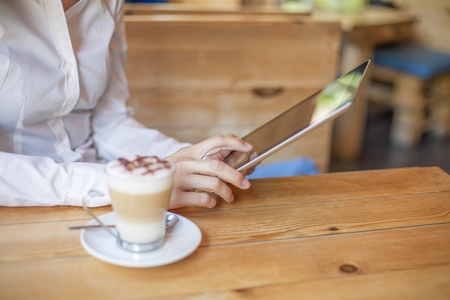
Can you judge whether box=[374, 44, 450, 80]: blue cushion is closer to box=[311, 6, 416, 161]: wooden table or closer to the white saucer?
box=[311, 6, 416, 161]: wooden table

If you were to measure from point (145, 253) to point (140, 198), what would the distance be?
9 cm

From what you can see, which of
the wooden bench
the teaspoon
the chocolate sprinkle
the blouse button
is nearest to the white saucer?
the teaspoon

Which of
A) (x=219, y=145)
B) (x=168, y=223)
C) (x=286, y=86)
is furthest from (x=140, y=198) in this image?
(x=286, y=86)

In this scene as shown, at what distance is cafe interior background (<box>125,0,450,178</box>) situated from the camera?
6.63 ft

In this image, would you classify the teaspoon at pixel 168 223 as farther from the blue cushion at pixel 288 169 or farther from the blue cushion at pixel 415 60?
the blue cushion at pixel 415 60

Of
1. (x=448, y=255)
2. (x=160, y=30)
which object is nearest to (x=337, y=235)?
(x=448, y=255)

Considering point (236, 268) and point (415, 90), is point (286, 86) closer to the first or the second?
point (415, 90)

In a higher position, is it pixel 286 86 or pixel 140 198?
pixel 140 198

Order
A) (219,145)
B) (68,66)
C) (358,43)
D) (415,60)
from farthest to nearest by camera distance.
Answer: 1. (415,60)
2. (358,43)
3. (68,66)
4. (219,145)

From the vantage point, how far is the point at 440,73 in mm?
2994

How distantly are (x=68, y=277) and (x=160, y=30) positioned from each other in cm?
147

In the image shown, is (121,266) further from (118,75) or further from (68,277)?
(118,75)

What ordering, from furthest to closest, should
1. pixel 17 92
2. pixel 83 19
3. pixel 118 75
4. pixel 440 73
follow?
pixel 440 73 < pixel 118 75 < pixel 83 19 < pixel 17 92

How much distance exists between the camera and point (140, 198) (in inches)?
25.7
